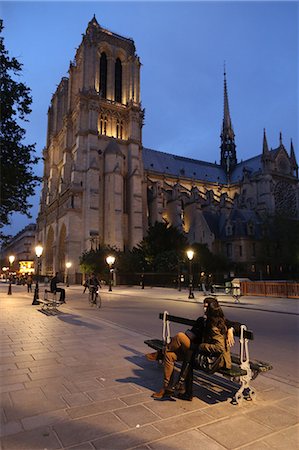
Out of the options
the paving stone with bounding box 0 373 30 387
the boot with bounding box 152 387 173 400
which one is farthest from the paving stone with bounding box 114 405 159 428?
the paving stone with bounding box 0 373 30 387

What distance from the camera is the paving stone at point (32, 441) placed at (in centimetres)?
283

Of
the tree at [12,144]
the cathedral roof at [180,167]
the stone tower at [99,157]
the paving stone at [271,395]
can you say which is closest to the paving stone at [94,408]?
the paving stone at [271,395]

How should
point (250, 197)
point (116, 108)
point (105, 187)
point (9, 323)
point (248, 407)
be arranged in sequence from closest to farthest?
point (248, 407)
point (9, 323)
point (105, 187)
point (116, 108)
point (250, 197)

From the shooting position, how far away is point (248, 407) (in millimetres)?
3781

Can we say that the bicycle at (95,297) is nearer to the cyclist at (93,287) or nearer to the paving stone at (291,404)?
the cyclist at (93,287)

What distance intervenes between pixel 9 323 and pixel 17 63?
436 inches

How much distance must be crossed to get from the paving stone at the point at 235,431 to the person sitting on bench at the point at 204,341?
0.66 metres

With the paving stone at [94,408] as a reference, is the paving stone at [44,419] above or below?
above

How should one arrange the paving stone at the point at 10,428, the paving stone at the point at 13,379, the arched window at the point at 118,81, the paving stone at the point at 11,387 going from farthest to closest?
the arched window at the point at 118,81 < the paving stone at the point at 13,379 < the paving stone at the point at 11,387 < the paving stone at the point at 10,428

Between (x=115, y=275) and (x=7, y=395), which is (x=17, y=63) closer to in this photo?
(x=7, y=395)

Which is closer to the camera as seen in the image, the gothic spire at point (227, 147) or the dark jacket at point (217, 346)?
the dark jacket at point (217, 346)

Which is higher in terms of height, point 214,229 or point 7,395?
point 214,229

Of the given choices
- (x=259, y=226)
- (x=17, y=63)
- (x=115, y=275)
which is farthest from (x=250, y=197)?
(x=17, y=63)

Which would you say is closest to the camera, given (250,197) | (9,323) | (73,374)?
(73,374)
